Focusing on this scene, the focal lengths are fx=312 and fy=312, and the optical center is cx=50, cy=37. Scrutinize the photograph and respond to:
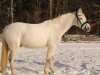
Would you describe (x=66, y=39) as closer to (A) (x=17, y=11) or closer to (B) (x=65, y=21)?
(A) (x=17, y=11)

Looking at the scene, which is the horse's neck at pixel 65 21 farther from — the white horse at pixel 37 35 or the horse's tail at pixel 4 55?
the horse's tail at pixel 4 55

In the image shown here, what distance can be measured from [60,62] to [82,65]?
0.80 meters

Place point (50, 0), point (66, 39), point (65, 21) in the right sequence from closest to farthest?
point (65, 21) → point (66, 39) → point (50, 0)

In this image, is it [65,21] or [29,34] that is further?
[65,21]

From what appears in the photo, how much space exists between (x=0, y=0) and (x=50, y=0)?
345 cm

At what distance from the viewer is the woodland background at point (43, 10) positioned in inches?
758

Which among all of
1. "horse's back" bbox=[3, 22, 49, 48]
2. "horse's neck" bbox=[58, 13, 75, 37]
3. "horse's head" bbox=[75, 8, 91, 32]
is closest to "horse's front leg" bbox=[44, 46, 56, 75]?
"horse's back" bbox=[3, 22, 49, 48]

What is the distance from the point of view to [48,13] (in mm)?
19578

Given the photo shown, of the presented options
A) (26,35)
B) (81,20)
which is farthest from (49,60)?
(81,20)

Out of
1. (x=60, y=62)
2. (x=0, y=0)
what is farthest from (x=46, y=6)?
(x=60, y=62)

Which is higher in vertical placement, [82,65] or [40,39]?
[40,39]

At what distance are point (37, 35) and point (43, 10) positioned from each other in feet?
42.1

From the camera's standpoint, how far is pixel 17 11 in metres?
21.0

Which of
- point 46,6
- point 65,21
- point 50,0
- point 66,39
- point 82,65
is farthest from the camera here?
point 46,6
